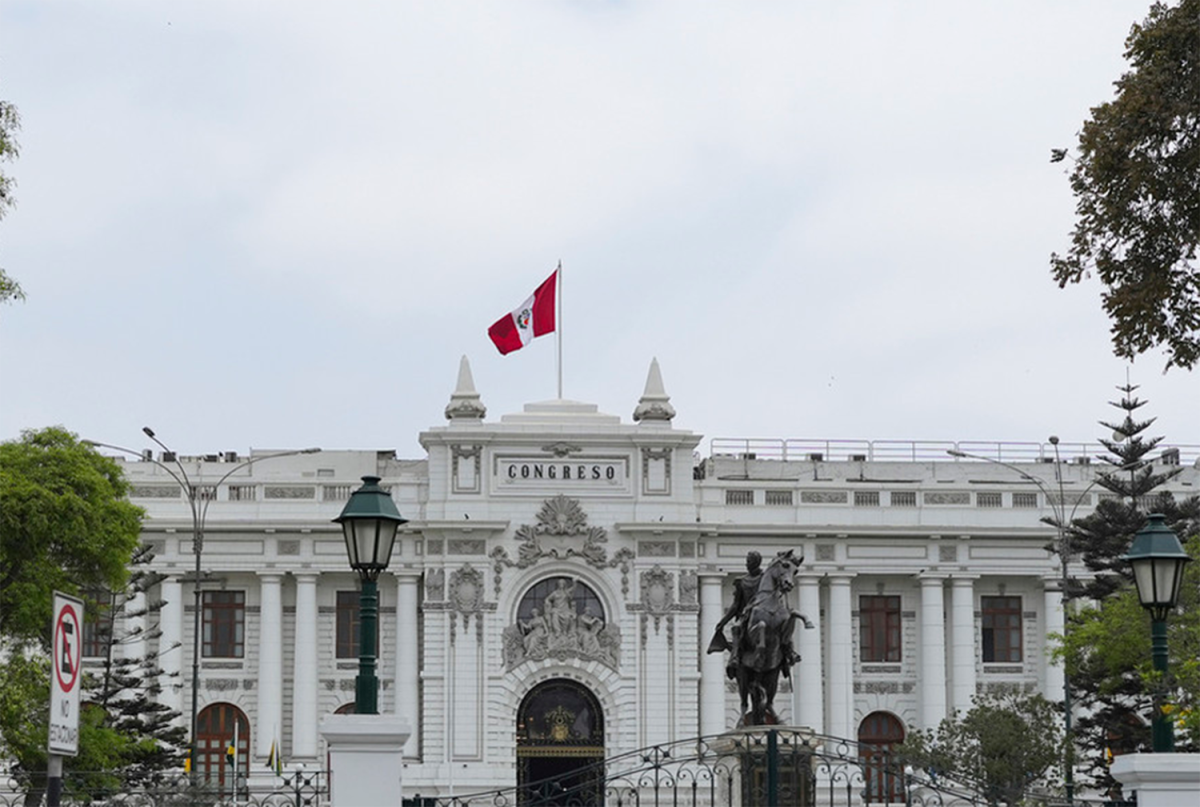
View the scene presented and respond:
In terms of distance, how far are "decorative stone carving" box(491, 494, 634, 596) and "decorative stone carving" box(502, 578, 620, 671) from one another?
126 cm

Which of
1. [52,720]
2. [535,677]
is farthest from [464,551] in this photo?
[52,720]

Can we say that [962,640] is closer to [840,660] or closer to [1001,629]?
[1001,629]

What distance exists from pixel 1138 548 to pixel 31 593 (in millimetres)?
26004

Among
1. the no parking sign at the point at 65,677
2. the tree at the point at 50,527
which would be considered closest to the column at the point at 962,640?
the tree at the point at 50,527

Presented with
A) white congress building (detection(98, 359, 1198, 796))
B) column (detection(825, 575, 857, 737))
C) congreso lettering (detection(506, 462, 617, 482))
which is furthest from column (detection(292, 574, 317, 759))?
column (detection(825, 575, 857, 737))

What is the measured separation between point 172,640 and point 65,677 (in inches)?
1956

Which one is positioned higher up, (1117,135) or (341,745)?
(1117,135)

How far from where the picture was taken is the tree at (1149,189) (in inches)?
950

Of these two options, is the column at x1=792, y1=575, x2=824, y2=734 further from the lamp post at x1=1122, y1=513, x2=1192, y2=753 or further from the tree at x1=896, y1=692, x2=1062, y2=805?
the lamp post at x1=1122, y1=513, x2=1192, y2=753

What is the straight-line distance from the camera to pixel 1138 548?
2203cm

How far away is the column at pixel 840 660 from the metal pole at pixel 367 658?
44.8m

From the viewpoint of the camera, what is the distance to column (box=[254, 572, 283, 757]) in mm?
63438

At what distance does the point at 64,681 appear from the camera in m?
15.4

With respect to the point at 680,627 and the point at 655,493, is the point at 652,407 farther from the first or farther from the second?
the point at 680,627
